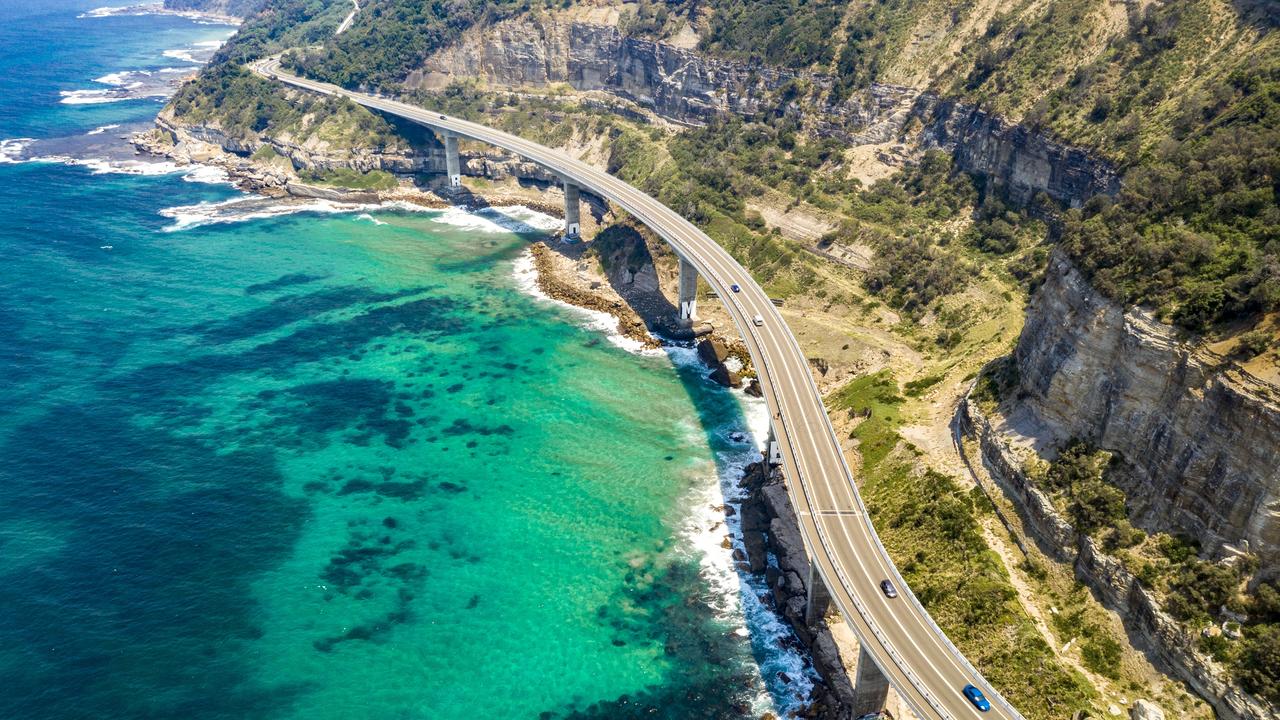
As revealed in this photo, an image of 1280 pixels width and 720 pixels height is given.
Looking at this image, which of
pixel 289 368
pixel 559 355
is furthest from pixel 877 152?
pixel 289 368

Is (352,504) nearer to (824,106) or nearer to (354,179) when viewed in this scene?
(824,106)

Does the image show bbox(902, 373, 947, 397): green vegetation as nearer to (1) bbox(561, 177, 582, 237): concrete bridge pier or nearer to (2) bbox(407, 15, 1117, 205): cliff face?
(2) bbox(407, 15, 1117, 205): cliff face

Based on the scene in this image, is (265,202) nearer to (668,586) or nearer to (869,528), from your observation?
(668,586)

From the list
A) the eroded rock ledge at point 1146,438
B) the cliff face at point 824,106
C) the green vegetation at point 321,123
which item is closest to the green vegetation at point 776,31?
the cliff face at point 824,106

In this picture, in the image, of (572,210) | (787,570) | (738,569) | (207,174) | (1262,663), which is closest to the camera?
(1262,663)

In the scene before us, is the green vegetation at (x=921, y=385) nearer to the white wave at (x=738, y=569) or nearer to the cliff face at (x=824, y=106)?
the white wave at (x=738, y=569)

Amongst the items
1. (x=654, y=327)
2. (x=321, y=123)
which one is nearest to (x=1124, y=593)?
(x=654, y=327)

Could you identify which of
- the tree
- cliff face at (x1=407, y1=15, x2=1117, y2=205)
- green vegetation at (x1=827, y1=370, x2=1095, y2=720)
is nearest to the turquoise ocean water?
green vegetation at (x1=827, y1=370, x2=1095, y2=720)
